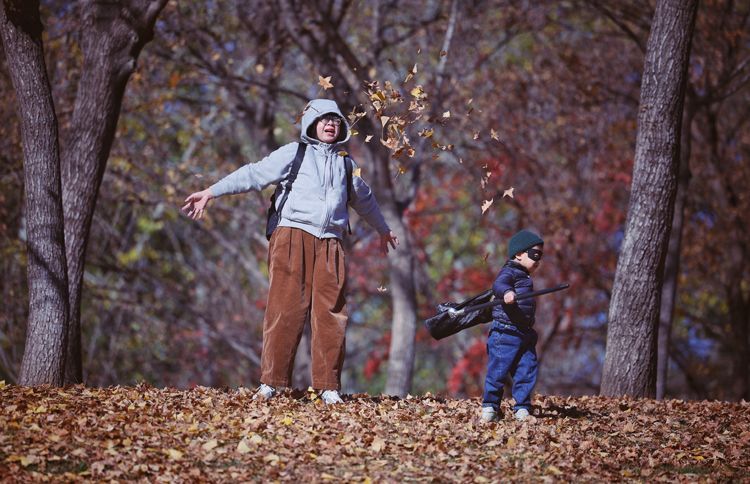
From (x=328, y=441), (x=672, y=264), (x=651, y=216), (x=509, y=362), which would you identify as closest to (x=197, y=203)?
(x=328, y=441)

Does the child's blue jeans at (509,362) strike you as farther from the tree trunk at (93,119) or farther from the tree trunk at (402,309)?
the tree trunk at (402,309)

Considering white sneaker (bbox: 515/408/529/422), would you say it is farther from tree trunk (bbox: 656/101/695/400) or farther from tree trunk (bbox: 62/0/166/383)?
tree trunk (bbox: 656/101/695/400)

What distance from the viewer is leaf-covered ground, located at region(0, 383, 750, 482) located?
6.17m

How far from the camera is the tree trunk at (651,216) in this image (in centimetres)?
930

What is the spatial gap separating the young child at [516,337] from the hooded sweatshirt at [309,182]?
1296mm

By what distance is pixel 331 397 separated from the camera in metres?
7.95

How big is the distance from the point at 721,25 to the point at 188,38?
822 cm

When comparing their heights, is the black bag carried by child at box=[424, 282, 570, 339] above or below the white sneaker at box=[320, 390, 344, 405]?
above

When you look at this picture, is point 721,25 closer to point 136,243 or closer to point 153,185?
point 153,185

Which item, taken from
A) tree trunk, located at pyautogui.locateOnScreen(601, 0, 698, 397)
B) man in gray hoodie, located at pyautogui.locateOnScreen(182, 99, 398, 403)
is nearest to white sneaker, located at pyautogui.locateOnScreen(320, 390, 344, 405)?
man in gray hoodie, located at pyautogui.locateOnScreen(182, 99, 398, 403)

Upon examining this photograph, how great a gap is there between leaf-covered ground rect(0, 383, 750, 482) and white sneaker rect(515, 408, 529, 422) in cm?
10

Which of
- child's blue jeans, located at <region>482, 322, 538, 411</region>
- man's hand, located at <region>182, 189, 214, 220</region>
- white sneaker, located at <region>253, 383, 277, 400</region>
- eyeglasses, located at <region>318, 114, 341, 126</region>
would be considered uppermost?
eyeglasses, located at <region>318, 114, 341, 126</region>

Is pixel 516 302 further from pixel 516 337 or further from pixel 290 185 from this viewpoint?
pixel 290 185

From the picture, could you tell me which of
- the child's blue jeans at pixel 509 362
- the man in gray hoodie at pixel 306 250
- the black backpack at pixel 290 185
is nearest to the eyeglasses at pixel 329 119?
the man in gray hoodie at pixel 306 250
